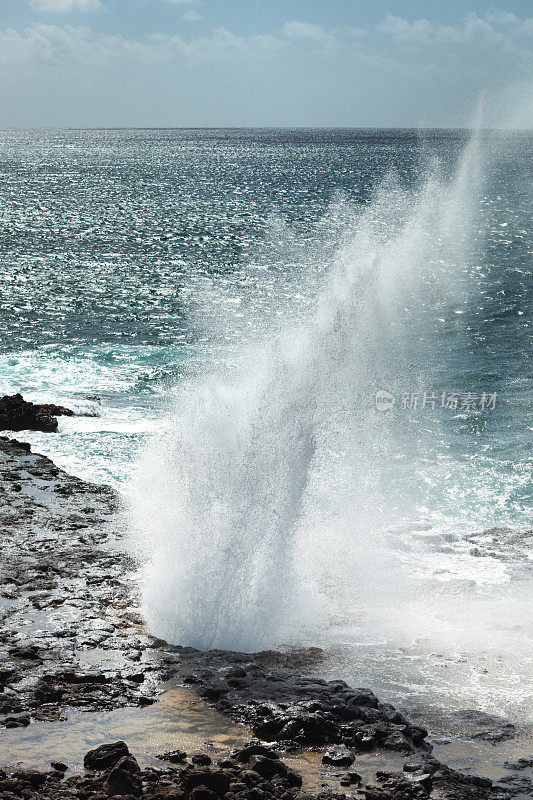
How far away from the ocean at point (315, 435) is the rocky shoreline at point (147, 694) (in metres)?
0.77

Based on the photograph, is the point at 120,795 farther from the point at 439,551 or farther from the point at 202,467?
the point at 439,551

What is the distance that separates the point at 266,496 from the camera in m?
16.5

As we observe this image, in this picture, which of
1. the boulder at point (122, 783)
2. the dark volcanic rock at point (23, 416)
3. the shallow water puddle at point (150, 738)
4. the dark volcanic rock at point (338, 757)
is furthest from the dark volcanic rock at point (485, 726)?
the dark volcanic rock at point (23, 416)

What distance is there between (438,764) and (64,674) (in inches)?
201

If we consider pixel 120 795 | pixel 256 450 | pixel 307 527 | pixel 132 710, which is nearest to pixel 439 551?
pixel 307 527

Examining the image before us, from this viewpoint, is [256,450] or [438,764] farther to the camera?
[256,450]

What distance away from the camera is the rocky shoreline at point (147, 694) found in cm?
978

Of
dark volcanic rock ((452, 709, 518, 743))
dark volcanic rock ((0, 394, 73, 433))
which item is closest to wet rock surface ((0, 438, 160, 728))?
dark volcanic rock ((0, 394, 73, 433))

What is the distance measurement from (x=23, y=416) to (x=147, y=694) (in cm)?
1474

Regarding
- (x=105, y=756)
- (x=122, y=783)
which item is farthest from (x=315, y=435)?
(x=122, y=783)

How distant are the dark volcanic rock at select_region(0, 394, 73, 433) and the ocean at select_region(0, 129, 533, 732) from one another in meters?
0.59

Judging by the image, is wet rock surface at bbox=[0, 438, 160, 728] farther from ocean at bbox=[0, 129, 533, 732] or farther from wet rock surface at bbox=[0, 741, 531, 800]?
wet rock surface at bbox=[0, 741, 531, 800]

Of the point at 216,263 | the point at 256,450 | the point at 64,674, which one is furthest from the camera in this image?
the point at 216,263

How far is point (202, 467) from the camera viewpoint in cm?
1755
